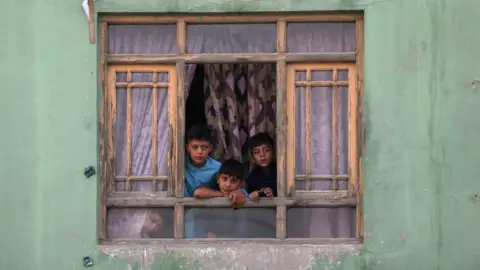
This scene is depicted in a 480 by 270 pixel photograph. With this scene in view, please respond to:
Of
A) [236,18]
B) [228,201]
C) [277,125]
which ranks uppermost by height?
[236,18]

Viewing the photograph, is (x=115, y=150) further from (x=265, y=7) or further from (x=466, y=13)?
(x=466, y=13)

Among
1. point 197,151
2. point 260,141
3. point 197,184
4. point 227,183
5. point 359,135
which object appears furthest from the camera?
point 260,141

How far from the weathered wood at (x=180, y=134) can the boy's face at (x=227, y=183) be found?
1.07ft

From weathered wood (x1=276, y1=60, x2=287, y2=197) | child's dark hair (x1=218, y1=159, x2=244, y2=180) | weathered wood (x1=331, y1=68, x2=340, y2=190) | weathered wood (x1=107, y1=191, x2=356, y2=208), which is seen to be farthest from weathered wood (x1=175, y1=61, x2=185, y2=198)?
weathered wood (x1=331, y1=68, x2=340, y2=190)

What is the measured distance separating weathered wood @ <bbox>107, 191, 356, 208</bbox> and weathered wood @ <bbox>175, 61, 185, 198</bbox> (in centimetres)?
12

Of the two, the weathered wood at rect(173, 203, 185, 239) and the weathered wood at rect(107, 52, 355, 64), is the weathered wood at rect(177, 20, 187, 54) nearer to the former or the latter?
the weathered wood at rect(107, 52, 355, 64)

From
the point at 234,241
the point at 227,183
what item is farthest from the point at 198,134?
the point at 234,241

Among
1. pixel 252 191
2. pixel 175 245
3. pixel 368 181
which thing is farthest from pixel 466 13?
pixel 175 245

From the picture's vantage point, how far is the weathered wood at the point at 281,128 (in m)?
8.75

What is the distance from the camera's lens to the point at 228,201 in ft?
28.9

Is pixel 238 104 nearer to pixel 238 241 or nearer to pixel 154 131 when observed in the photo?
pixel 154 131

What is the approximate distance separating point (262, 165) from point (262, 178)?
0.73ft

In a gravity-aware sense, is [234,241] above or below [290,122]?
below

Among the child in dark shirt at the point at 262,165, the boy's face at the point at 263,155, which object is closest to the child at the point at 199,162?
the child in dark shirt at the point at 262,165
